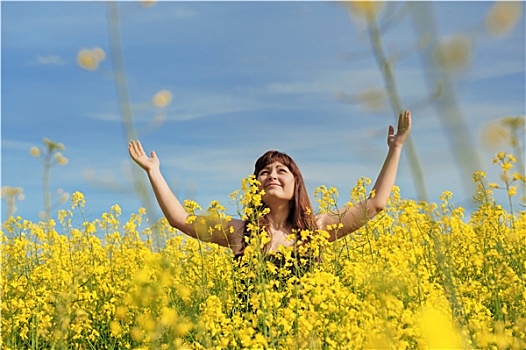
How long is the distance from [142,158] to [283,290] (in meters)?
1.23

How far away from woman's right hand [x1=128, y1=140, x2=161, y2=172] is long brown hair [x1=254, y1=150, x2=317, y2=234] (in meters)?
0.73

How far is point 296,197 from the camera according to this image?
4434 millimetres

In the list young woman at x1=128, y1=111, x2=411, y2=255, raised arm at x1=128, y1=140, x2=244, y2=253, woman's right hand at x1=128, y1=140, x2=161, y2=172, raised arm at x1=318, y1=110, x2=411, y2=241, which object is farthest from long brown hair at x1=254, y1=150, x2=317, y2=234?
woman's right hand at x1=128, y1=140, x2=161, y2=172

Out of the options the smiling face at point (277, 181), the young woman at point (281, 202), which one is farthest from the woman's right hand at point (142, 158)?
the smiling face at point (277, 181)

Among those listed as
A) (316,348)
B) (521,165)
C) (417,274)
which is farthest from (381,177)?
(316,348)

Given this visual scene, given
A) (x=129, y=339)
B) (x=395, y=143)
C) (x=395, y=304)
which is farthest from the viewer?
(x=129, y=339)

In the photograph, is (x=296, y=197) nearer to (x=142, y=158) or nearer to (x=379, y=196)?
(x=379, y=196)

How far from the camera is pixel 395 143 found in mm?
4016

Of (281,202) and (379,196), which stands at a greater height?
(281,202)

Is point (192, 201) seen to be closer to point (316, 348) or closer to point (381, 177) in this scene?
point (381, 177)

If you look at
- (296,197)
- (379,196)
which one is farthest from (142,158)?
(379,196)

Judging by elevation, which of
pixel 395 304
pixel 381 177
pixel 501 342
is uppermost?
pixel 381 177

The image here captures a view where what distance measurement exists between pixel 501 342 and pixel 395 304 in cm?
39

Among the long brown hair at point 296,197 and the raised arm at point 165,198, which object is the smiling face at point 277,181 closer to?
the long brown hair at point 296,197
